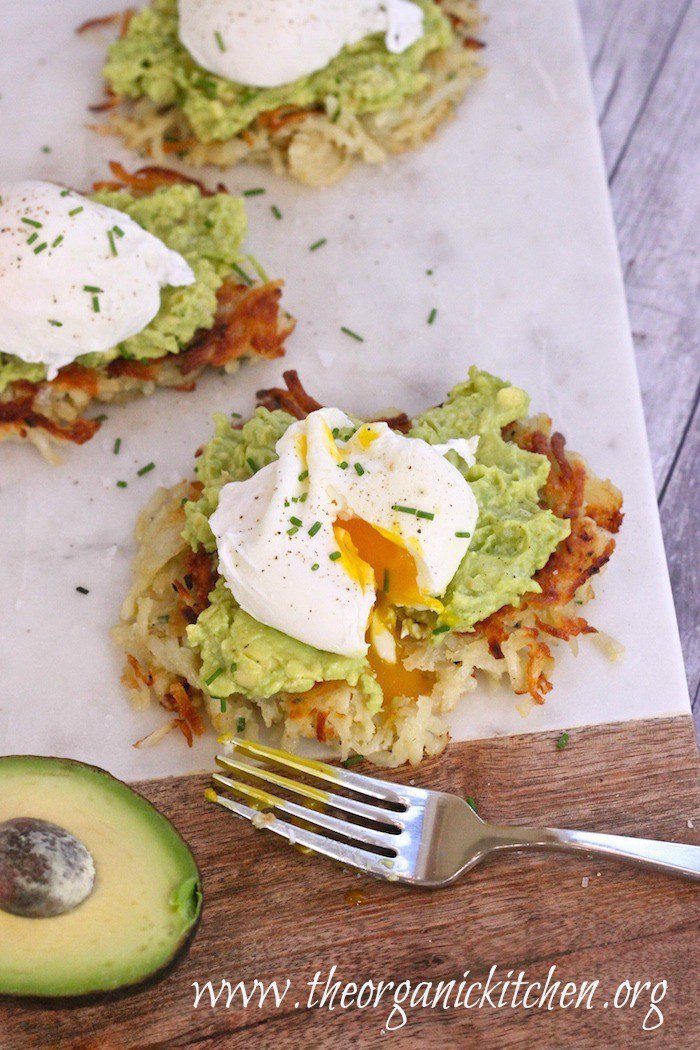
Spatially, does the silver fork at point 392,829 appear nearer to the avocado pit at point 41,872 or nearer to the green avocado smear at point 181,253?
the avocado pit at point 41,872

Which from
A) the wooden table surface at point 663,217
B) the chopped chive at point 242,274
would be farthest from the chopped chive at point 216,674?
the wooden table surface at point 663,217

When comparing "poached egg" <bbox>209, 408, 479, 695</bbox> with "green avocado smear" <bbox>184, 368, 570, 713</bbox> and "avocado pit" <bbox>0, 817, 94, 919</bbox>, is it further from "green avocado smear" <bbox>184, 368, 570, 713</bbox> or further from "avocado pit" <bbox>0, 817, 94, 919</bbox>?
"avocado pit" <bbox>0, 817, 94, 919</bbox>

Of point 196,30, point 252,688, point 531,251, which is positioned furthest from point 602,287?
point 252,688

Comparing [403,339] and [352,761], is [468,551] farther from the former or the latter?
[403,339]

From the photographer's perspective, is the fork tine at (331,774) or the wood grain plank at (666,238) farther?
the wood grain plank at (666,238)

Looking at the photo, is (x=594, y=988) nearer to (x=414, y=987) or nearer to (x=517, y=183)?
(x=414, y=987)

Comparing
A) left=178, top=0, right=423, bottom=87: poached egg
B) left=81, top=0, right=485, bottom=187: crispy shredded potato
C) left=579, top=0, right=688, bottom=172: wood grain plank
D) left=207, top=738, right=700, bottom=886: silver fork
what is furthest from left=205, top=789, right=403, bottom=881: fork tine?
left=579, top=0, right=688, bottom=172: wood grain plank
